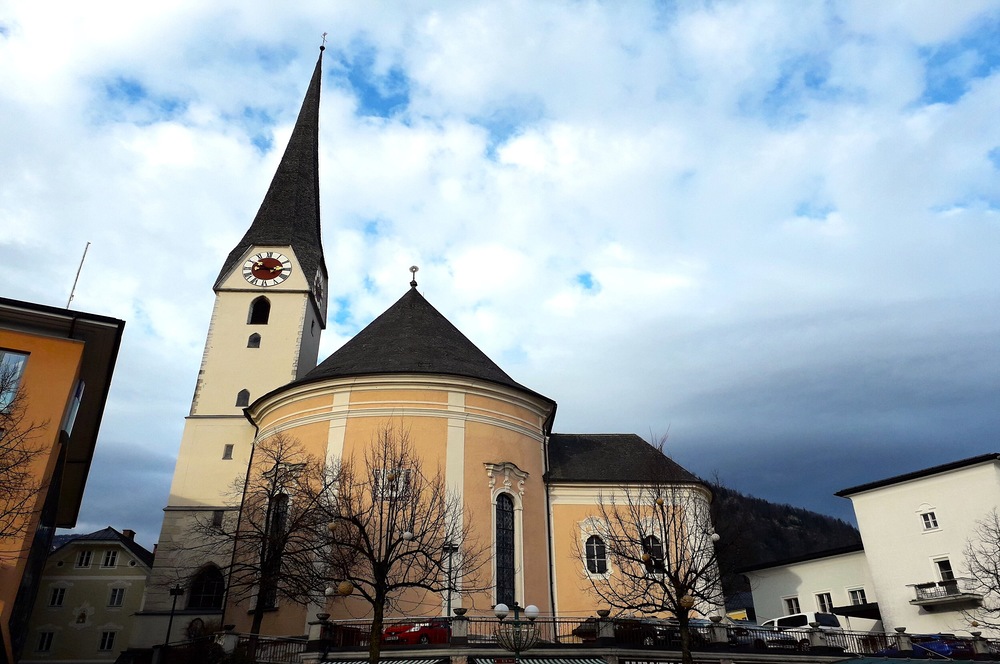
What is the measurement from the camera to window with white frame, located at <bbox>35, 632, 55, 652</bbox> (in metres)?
38.8

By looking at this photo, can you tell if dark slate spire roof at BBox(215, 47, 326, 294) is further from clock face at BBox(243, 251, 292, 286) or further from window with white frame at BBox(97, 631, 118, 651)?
window with white frame at BBox(97, 631, 118, 651)

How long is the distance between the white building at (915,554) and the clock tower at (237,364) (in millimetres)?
28199

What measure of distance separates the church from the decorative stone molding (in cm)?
5

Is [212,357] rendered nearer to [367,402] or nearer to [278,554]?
[367,402]

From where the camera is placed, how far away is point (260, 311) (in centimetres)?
3566

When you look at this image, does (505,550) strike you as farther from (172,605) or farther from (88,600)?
(88,600)

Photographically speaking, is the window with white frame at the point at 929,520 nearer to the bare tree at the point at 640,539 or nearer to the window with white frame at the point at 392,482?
the bare tree at the point at 640,539

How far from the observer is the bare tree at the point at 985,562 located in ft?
93.4

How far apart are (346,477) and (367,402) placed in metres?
2.96

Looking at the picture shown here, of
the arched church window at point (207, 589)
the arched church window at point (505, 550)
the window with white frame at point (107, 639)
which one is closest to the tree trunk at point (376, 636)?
the arched church window at point (505, 550)

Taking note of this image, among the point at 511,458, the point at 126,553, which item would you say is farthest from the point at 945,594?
the point at 126,553

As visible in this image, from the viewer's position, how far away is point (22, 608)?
18.8 m

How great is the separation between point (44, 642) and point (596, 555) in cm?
3154

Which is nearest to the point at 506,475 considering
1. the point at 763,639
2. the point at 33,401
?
the point at 763,639
